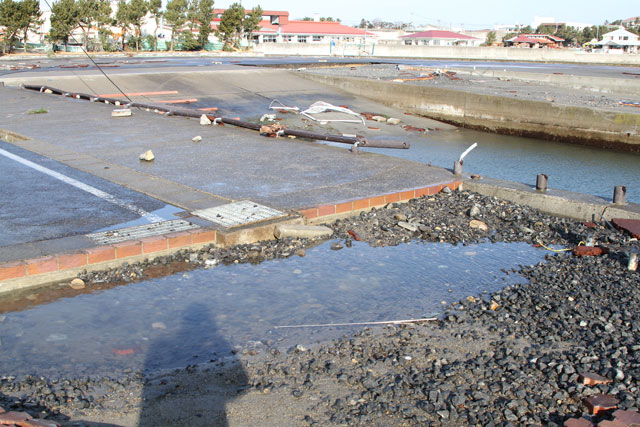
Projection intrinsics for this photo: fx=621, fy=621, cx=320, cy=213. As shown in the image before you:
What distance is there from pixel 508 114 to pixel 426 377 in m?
18.7

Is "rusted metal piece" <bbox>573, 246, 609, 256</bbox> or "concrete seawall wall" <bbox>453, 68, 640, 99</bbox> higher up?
"concrete seawall wall" <bbox>453, 68, 640, 99</bbox>

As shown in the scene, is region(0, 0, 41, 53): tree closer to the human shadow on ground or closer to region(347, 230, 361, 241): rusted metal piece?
region(347, 230, 361, 241): rusted metal piece

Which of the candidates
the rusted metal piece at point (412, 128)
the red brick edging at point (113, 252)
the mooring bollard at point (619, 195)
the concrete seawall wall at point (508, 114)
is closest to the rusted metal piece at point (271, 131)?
the red brick edging at point (113, 252)

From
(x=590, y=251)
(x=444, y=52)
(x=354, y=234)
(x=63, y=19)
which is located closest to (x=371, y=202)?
(x=354, y=234)

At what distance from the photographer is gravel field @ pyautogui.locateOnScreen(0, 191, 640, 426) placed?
148 inches

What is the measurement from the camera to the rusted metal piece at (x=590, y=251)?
6890 millimetres

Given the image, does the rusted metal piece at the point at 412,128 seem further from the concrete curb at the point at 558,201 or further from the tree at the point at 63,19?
the tree at the point at 63,19

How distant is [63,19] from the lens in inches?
1975

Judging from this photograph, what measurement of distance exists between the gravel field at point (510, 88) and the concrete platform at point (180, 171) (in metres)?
13.0

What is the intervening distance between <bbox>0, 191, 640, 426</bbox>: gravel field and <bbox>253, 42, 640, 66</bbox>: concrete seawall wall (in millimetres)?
49440

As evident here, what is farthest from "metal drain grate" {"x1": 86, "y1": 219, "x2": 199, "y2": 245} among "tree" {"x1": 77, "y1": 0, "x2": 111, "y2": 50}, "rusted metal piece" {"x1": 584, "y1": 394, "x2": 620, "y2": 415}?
"tree" {"x1": 77, "y1": 0, "x2": 111, "y2": 50}

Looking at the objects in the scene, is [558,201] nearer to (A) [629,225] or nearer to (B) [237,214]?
(A) [629,225]

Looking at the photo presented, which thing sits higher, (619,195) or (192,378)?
(619,195)

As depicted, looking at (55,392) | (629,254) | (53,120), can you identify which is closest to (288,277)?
(55,392)
